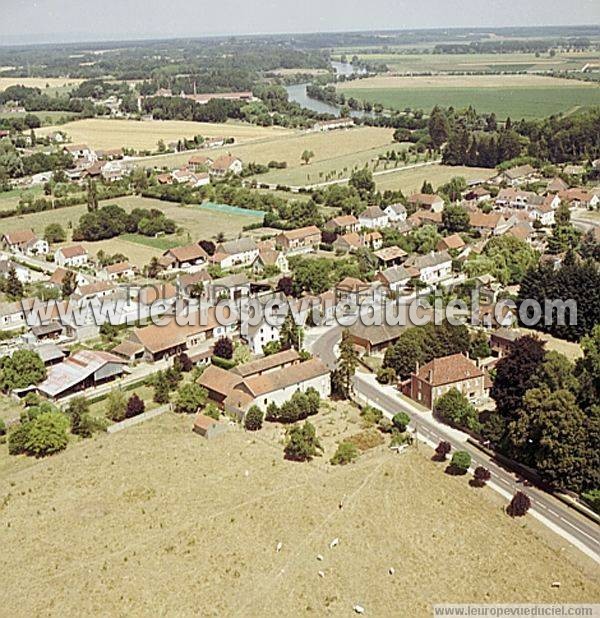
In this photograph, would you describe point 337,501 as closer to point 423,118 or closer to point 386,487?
point 386,487

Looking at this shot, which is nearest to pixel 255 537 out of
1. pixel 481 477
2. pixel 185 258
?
pixel 481 477

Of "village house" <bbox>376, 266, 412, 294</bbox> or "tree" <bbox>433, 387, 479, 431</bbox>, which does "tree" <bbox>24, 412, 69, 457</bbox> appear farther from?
"village house" <bbox>376, 266, 412, 294</bbox>

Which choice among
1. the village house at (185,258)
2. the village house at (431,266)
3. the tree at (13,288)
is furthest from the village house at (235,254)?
the tree at (13,288)

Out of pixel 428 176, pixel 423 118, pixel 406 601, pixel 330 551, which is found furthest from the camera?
pixel 423 118

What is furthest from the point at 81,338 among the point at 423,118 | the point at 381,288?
the point at 423,118

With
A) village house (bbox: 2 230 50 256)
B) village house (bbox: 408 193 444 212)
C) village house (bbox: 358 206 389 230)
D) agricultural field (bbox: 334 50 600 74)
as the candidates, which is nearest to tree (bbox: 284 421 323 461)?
village house (bbox: 358 206 389 230)

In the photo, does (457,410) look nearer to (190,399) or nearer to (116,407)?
(190,399)
